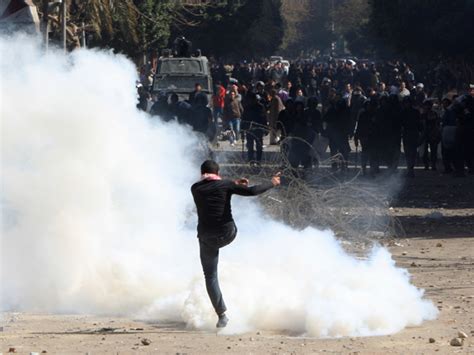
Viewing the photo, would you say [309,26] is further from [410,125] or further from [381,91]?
[410,125]

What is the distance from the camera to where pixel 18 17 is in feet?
47.8

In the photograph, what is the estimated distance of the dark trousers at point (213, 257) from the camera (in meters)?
11.1

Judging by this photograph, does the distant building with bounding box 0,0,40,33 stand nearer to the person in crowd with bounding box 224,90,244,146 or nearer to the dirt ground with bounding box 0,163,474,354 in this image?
the dirt ground with bounding box 0,163,474,354

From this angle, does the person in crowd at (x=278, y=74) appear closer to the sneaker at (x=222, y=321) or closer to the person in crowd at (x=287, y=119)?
the person in crowd at (x=287, y=119)

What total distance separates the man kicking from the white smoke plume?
1.05 metres

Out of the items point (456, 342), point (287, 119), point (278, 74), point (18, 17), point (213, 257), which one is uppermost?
point (18, 17)

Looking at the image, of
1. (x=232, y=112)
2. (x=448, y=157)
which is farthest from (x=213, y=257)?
(x=232, y=112)

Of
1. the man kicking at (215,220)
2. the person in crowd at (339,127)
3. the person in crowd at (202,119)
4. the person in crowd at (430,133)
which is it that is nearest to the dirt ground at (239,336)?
the man kicking at (215,220)

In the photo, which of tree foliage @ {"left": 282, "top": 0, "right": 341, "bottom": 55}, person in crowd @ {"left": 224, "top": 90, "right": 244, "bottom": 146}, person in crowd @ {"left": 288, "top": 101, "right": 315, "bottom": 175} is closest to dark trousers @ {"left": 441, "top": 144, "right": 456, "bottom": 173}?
person in crowd @ {"left": 288, "top": 101, "right": 315, "bottom": 175}

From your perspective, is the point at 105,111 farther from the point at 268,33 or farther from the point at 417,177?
the point at 268,33

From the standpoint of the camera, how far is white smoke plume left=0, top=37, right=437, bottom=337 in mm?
12578

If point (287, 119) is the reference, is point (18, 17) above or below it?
above

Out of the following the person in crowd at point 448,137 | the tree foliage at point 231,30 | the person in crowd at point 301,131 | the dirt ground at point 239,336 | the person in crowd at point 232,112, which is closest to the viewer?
the dirt ground at point 239,336

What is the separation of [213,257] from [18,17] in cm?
492
